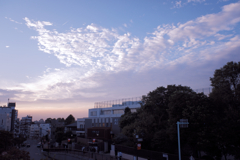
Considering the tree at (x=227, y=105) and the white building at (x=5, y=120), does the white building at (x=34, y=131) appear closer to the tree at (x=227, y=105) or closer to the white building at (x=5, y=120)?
the white building at (x=5, y=120)

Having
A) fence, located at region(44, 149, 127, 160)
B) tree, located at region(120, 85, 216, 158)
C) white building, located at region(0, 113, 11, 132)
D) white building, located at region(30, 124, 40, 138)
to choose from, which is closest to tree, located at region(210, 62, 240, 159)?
tree, located at region(120, 85, 216, 158)

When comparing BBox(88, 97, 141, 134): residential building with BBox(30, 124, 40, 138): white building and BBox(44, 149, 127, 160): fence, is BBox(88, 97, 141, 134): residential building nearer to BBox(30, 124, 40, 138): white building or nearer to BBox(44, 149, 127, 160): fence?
BBox(44, 149, 127, 160): fence

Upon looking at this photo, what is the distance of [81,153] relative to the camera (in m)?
35.2

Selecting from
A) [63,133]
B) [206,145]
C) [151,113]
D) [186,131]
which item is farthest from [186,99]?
[63,133]

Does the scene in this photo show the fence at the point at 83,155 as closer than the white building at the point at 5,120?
Yes

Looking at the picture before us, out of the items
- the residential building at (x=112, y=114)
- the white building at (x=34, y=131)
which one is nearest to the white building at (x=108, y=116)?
the residential building at (x=112, y=114)

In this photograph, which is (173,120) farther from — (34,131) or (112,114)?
(34,131)

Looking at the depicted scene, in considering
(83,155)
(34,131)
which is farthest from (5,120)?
(34,131)

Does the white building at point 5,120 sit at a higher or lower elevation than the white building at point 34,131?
higher

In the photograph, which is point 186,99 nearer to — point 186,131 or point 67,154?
point 186,131

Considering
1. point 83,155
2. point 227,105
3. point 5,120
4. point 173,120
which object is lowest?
point 83,155

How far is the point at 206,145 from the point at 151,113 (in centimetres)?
1331

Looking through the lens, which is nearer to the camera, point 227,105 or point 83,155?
point 227,105

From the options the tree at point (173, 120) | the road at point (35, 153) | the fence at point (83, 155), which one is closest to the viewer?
the tree at point (173, 120)
